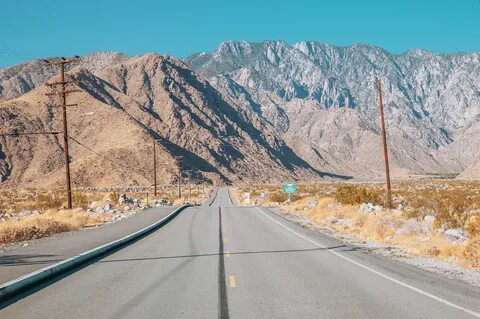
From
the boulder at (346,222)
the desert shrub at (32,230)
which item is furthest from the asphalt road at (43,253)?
the boulder at (346,222)

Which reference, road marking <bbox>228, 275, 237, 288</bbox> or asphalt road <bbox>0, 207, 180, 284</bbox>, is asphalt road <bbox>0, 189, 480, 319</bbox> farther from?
asphalt road <bbox>0, 207, 180, 284</bbox>

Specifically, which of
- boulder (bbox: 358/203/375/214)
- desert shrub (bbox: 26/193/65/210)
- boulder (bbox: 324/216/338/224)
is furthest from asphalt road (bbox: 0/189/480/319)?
desert shrub (bbox: 26/193/65/210)

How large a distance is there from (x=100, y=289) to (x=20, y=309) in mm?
1867

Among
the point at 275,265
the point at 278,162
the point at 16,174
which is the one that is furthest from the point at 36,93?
the point at 275,265

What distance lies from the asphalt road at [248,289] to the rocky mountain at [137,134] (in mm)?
73285

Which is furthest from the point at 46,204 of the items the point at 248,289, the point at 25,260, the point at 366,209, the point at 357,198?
the point at 248,289

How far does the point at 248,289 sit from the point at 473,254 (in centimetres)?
722

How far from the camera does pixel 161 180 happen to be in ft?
415

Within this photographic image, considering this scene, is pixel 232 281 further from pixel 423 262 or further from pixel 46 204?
pixel 46 204

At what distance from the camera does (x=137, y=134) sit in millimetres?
133125

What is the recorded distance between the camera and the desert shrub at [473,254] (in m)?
13.4

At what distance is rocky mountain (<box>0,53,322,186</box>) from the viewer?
387 ft

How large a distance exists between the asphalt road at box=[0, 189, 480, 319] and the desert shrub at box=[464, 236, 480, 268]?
1874 mm

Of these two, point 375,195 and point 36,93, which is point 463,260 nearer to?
point 375,195
